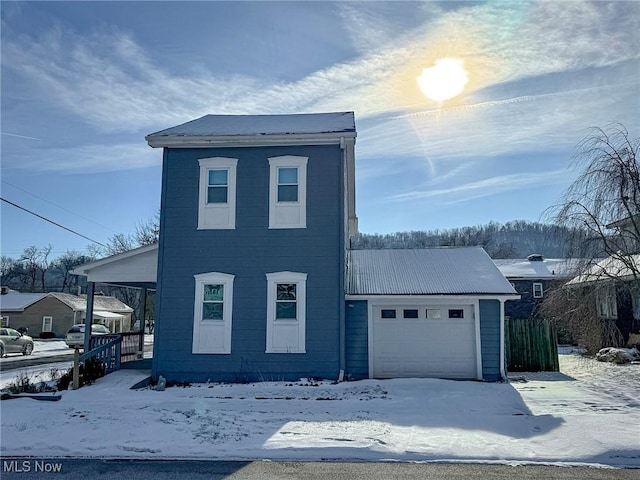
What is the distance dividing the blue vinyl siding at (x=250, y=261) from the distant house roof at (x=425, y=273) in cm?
150

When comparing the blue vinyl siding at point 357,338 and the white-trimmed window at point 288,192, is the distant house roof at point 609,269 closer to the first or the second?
the blue vinyl siding at point 357,338

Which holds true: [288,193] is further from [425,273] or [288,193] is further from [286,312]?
[425,273]

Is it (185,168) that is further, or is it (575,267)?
(575,267)

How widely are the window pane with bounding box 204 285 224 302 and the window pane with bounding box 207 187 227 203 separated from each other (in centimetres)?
A: 236

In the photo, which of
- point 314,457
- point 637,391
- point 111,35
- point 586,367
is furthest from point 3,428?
point 586,367

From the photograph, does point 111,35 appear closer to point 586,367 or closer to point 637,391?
point 637,391

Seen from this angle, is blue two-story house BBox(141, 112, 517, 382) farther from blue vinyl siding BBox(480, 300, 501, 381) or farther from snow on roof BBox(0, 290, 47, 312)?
snow on roof BBox(0, 290, 47, 312)

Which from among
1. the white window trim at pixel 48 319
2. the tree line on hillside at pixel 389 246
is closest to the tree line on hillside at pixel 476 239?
the tree line on hillside at pixel 389 246

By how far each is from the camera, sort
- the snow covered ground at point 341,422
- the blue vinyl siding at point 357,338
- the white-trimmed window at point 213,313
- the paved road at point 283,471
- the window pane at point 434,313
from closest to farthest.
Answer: the paved road at point 283,471 < the snow covered ground at point 341,422 < the white-trimmed window at point 213,313 < the blue vinyl siding at point 357,338 < the window pane at point 434,313

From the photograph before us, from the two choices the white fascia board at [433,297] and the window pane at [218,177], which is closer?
the white fascia board at [433,297]

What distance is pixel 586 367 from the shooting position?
16516 millimetres

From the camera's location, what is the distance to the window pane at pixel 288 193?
13.3 meters

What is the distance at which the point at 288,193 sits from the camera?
43.8ft

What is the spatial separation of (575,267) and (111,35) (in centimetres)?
1402
